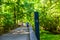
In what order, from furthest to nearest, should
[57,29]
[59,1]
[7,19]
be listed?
[57,29] < [59,1] < [7,19]

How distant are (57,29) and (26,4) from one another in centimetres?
1035

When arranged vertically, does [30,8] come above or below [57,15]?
above

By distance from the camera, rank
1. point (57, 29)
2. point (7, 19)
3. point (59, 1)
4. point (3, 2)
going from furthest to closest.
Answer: point (57, 29) < point (59, 1) < point (7, 19) < point (3, 2)

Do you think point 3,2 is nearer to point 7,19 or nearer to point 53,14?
point 7,19

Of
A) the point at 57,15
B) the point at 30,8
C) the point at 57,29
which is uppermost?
the point at 30,8

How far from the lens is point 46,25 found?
1889 cm

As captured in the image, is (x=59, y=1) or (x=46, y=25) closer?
(x=59, y=1)

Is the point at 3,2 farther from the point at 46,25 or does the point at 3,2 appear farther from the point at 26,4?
the point at 46,25

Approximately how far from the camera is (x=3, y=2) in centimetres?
904

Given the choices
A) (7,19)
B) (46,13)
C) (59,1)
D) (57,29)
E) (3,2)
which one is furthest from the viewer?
(57,29)

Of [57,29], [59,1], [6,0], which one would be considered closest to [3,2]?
[6,0]

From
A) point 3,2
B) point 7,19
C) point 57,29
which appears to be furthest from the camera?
point 57,29

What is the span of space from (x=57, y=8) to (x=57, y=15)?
2.49 feet

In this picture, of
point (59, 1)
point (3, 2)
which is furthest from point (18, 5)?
point (59, 1)
